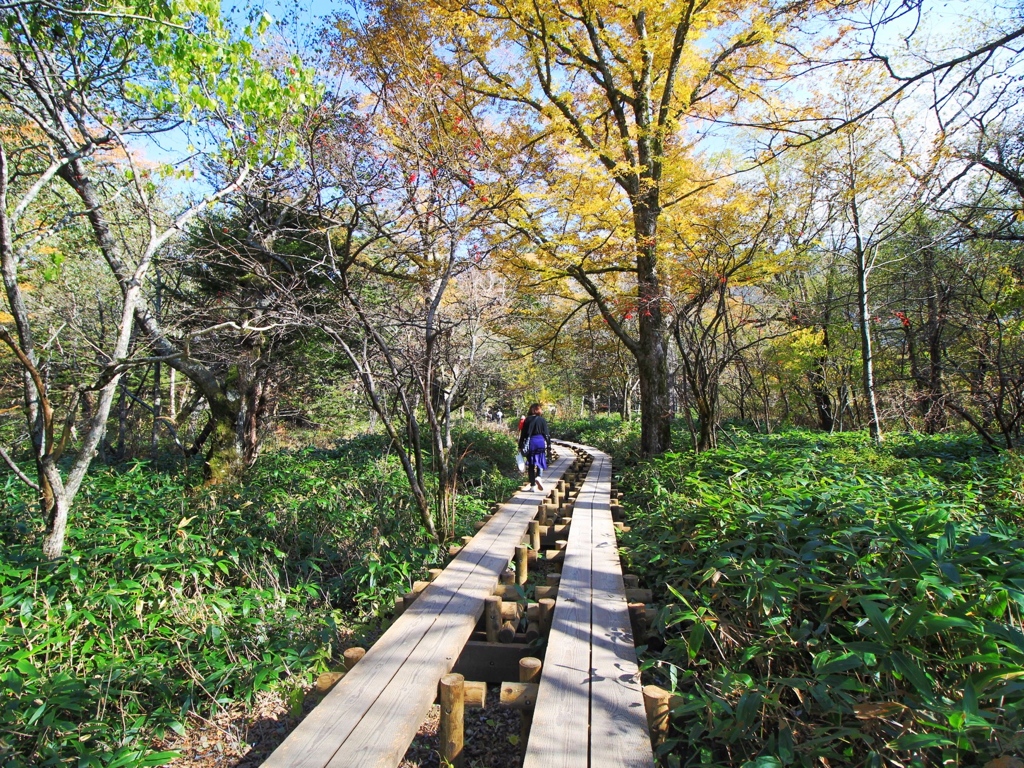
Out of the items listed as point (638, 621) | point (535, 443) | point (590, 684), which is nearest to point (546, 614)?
point (638, 621)

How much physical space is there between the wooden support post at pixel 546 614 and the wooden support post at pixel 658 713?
125cm

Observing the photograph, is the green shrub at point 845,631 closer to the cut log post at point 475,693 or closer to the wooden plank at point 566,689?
the wooden plank at point 566,689

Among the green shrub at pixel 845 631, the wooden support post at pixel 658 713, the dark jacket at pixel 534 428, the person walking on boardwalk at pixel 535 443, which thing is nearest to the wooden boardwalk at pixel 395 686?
the wooden support post at pixel 658 713

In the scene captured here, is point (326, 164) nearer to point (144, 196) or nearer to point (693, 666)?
point (144, 196)

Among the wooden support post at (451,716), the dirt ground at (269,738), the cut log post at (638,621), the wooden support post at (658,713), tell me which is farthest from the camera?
the cut log post at (638,621)

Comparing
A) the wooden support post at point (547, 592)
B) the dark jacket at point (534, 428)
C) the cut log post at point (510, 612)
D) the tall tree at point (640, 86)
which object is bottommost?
the cut log post at point (510, 612)

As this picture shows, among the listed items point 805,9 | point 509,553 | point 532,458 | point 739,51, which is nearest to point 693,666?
point 509,553

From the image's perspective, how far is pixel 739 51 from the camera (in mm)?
9367

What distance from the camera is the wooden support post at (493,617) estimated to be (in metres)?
3.51

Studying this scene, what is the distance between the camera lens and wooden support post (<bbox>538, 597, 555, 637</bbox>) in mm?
3404

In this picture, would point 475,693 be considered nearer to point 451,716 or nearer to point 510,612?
point 451,716

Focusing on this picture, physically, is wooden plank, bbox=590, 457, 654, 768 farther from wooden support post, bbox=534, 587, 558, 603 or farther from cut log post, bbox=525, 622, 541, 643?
cut log post, bbox=525, 622, 541, 643

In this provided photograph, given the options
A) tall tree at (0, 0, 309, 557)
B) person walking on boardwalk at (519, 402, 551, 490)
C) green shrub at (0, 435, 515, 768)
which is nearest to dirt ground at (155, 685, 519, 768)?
green shrub at (0, 435, 515, 768)

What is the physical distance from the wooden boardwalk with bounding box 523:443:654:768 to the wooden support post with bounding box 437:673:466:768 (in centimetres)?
40
